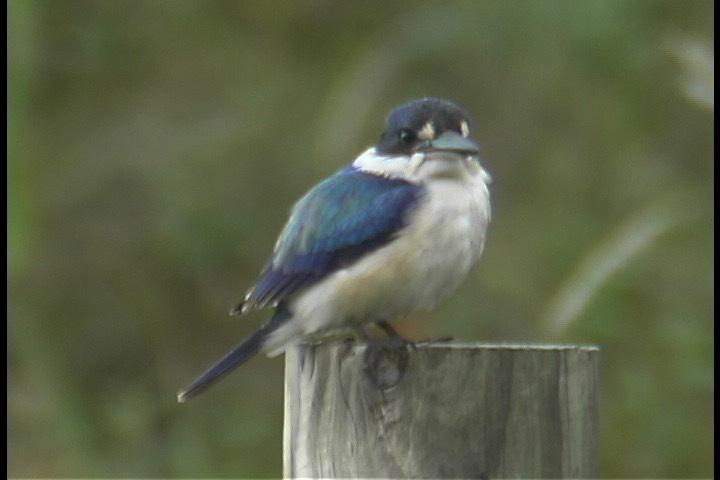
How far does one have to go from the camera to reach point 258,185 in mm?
7945

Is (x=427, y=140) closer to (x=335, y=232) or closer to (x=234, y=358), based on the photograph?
(x=335, y=232)

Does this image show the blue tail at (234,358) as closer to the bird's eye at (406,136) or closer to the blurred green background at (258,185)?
the bird's eye at (406,136)

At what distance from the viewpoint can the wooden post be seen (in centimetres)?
330

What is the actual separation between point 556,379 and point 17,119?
4.58m

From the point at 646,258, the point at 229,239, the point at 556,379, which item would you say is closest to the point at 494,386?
the point at 556,379

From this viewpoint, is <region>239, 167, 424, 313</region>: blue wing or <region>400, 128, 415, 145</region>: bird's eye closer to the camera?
<region>239, 167, 424, 313</region>: blue wing

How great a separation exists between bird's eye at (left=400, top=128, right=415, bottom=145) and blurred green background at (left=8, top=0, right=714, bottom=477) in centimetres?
241

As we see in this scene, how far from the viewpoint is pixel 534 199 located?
7.83 metres

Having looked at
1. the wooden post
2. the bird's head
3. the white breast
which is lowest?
the wooden post

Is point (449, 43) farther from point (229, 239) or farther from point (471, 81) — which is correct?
point (229, 239)

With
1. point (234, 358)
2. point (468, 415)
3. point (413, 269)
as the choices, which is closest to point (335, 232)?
point (413, 269)

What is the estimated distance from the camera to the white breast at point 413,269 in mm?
4477

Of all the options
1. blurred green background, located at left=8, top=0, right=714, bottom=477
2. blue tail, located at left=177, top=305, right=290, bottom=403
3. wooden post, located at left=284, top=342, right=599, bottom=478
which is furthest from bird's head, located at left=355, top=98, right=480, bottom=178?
blurred green background, located at left=8, top=0, right=714, bottom=477

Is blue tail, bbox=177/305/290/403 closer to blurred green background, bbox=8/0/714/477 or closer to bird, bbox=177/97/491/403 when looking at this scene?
bird, bbox=177/97/491/403
